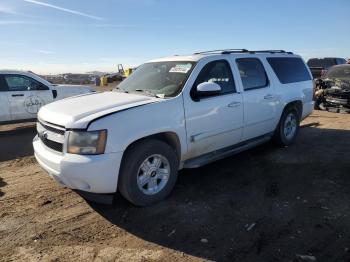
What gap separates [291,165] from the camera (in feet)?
19.4

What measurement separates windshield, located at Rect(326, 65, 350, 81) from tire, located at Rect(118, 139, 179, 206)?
30.5 ft

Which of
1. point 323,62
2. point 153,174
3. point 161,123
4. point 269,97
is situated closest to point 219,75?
point 269,97

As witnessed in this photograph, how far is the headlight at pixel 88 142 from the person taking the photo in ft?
12.6

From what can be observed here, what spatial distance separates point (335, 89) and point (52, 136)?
10093 millimetres

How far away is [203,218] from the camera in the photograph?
4.11 meters

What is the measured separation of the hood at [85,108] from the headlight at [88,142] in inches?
4.0

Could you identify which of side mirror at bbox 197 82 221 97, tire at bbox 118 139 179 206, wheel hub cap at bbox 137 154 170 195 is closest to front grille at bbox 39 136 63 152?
tire at bbox 118 139 179 206

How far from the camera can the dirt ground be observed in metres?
3.46

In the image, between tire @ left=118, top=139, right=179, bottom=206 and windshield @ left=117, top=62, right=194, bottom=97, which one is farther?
windshield @ left=117, top=62, right=194, bottom=97

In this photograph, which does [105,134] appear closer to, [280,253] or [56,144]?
[56,144]

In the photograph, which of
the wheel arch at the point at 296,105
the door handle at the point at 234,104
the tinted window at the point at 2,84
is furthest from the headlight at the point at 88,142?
the tinted window at the point at 2,84

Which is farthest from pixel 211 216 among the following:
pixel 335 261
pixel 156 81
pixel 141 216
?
pixel 156 81

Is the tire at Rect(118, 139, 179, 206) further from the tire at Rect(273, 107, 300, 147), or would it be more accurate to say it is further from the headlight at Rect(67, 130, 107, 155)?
the tire at Rect(273, 107, 300, 147)

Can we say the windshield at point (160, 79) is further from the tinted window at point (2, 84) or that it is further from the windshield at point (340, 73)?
the windshield at point (340, 73)
